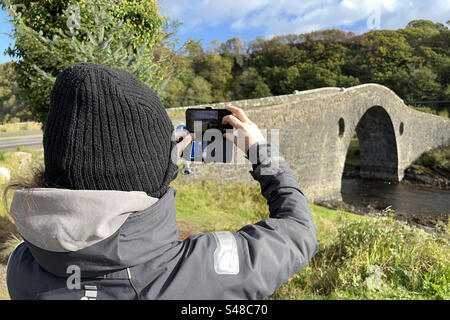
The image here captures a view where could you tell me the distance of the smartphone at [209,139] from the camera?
150cm

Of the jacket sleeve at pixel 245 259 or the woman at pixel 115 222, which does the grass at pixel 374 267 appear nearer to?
the jacket sleeve at pixel 245 259

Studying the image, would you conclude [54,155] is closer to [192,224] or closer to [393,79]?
[192,224]

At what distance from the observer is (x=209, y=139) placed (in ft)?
5.07

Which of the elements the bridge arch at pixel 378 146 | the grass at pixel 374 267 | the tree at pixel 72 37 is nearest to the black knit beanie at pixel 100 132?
the grass at pixel 374 267

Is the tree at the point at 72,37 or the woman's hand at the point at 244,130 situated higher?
the tree at the point at 72,37

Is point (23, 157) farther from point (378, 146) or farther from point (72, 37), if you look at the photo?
point (378, 146)

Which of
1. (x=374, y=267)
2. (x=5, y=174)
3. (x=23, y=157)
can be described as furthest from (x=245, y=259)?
(x=23, y=157)

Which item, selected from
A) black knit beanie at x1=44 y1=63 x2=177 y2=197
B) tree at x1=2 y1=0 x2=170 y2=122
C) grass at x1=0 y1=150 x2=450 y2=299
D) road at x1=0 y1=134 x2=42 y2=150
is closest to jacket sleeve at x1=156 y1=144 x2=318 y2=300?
black knit beanie at x1=44 y1=63 x2=177 y2=197

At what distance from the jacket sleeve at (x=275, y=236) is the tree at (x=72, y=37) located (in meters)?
3.68

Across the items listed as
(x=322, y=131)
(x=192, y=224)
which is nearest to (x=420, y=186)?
(x=322, y=131)

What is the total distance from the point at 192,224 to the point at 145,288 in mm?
5654

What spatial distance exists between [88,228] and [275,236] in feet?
1.82

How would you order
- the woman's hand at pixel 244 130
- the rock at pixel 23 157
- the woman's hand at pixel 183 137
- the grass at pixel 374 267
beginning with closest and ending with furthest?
the woman's hand at pixel 244 130 < the woman's hand at pixel 183 137 < the grass at pixel 374 267 < the rock at pixel 23 157

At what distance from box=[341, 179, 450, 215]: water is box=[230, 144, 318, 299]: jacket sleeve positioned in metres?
17.0
